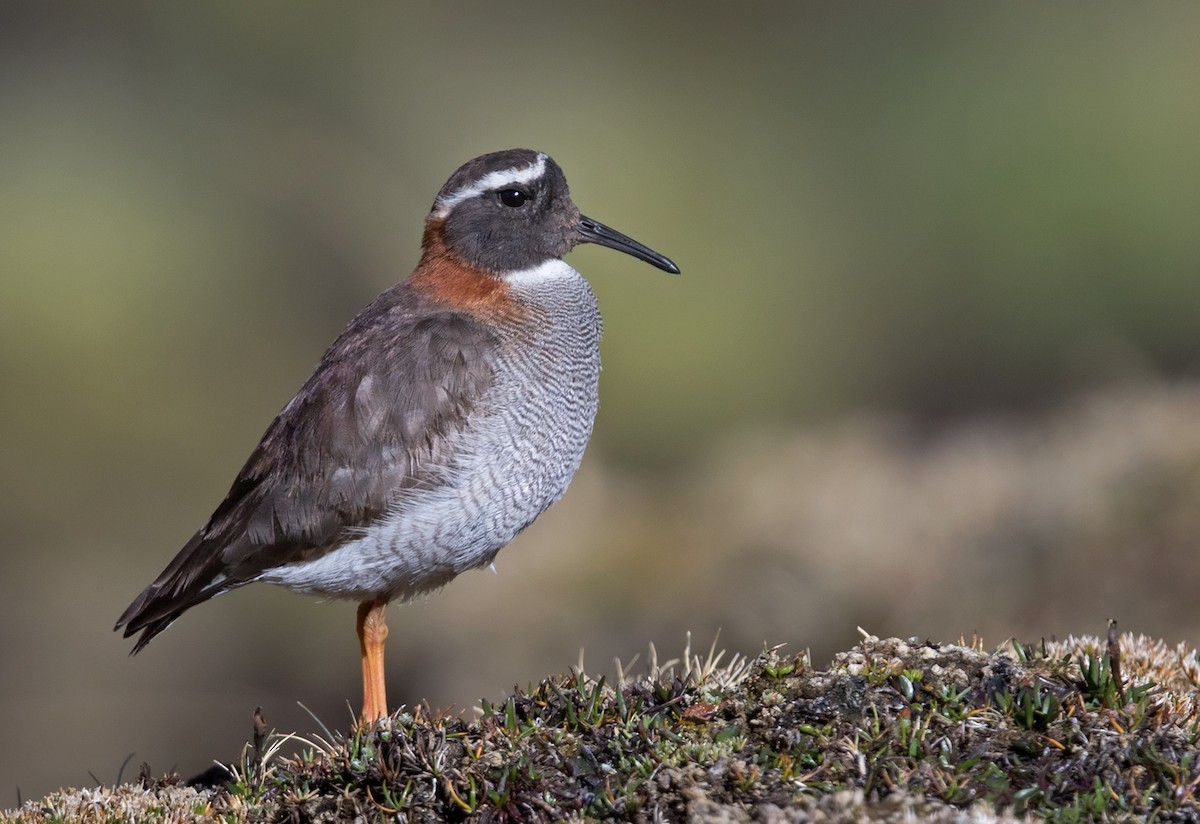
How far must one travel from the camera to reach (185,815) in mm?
5707

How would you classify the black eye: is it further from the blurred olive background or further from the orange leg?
the blurred olive background

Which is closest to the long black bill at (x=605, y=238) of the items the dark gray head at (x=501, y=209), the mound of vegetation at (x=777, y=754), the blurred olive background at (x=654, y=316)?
the dark gray head at (x=501, y=209)

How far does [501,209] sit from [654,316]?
9.33 m

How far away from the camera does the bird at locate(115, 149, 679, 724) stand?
720cm

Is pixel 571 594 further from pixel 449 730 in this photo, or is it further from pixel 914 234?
pixel 914 234

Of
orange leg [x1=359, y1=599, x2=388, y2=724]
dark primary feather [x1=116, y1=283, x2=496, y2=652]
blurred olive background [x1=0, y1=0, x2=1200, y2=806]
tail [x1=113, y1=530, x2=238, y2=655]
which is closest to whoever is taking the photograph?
dark primary feather [x1=116, y1=283, x2=496, y2=652]

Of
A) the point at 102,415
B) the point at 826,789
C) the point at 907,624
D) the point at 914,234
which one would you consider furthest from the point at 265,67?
the point at 826,789

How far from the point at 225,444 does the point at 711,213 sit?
7.53m

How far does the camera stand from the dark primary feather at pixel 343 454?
7262mm

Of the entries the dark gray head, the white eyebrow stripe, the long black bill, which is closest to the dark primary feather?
the dark gray head

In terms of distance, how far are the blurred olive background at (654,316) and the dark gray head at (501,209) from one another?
470 centimetres

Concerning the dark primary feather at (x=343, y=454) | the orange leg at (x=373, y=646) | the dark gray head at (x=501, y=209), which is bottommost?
the orange leg at (x=373, y=646)

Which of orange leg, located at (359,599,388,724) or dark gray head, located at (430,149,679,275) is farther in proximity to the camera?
dark gray head, located at (430,149,679,275)

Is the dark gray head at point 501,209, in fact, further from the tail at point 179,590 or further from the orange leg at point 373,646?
the tail at point 179,590
